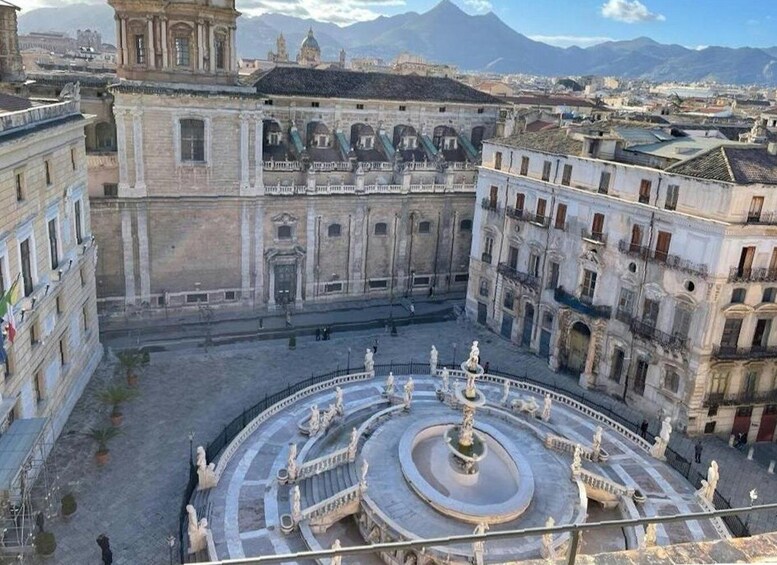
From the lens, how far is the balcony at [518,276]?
142ft

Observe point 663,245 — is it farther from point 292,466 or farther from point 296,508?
point 296,508

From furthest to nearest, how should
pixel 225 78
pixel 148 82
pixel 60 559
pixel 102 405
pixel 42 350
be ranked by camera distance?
pixel 225 78 → pixel 148 82 → pixel 102 405 → pixel 42 350 → pixel 60 559

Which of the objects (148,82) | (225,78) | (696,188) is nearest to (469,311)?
(696,188)

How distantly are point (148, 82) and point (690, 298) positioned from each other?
3703 cm

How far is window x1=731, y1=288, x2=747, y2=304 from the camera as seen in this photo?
32969 millimetres

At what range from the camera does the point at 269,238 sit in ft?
162

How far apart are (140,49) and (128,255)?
14.4m

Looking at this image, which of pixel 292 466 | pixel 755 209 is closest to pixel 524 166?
pixel 755 209

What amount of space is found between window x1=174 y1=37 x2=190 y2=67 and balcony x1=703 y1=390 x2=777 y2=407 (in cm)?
3995

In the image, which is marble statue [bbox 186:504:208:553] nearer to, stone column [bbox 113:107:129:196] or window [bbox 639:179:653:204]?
window [bbox 639:179:653:204]

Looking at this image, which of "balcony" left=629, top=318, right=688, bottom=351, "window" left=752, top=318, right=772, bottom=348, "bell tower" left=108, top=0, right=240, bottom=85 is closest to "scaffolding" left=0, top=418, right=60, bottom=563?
"bell tower" left=108, top=0, right=240, bottom=85

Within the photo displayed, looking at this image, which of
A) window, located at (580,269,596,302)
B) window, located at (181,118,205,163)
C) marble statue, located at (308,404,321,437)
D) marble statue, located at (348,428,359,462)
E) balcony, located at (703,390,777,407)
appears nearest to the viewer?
marble statue, located at (348,428,359,462)

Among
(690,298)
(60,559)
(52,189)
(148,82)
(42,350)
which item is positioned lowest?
(60,559)

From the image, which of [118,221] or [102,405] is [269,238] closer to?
[118,221]
